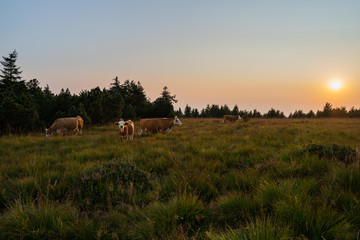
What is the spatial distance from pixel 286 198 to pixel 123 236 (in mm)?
2155

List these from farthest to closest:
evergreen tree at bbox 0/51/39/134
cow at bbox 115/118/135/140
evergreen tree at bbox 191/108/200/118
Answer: evergreen tree at bbox 191/108/200/118 < evergreen tree at bbox 0/51/39/134 < cow at bbox 115/118/135/140

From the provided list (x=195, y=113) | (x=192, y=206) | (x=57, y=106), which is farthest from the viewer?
(x=195, y=113)

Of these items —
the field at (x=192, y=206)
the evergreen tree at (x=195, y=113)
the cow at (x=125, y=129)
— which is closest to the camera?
the field at (x=192, y=206)

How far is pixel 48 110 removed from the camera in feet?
59.1

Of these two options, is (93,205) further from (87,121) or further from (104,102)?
(104,102)

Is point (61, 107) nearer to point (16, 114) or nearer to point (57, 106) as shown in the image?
point (57, 106)

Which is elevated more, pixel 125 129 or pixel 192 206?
pixel 125 129

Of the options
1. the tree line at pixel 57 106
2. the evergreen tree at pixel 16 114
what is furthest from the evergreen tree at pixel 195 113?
the evergreen tree at pixel 16 114

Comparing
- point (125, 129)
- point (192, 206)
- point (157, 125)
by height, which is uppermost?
point (157, 125)

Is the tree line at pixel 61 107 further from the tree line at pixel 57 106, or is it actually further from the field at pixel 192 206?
the field at pixel 192 206

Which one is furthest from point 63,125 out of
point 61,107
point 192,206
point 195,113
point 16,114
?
point 195,113

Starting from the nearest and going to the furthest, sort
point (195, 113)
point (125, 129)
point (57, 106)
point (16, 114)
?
point (125, 129) → point (16, 114) → point (57, 106) → point (195, 113)

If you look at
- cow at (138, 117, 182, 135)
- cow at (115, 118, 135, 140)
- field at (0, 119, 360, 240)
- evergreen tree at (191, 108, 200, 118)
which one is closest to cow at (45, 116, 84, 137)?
cow at (138, 117, 182, 135)

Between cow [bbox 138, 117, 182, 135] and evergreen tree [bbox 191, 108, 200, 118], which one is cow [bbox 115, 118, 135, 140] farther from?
evergreen tree [bbox 191, 108, 200, 118]
